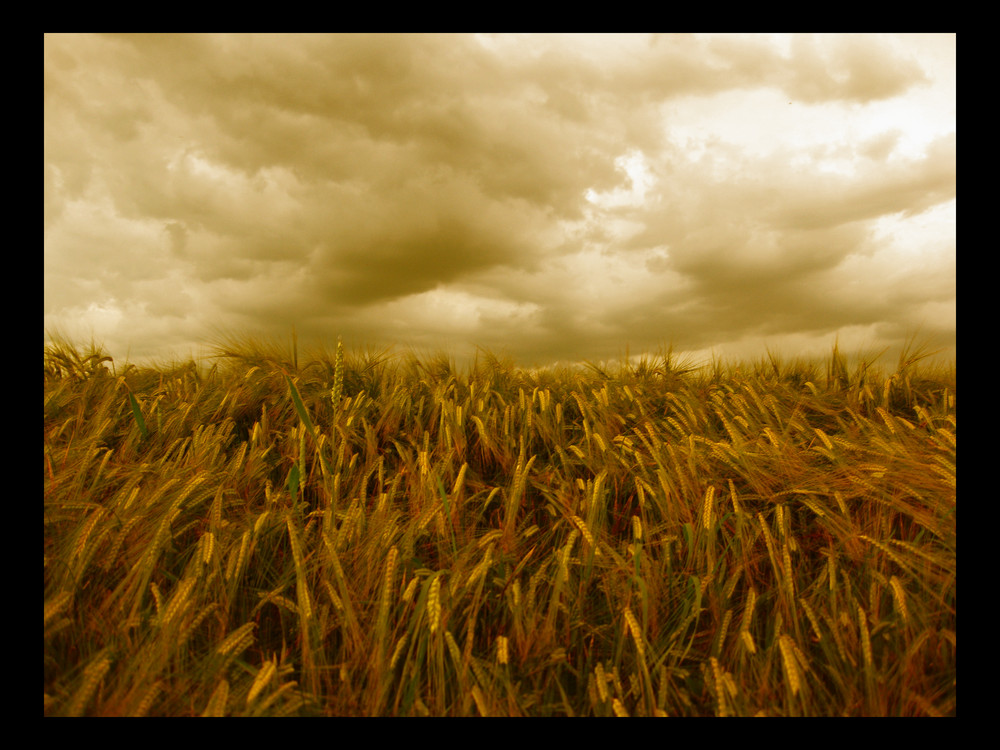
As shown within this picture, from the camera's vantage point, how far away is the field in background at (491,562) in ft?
4.53

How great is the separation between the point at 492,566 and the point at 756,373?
3507mm

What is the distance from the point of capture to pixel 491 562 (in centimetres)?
168

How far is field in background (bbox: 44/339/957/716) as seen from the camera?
54.4 inches

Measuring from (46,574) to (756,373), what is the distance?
4.64m

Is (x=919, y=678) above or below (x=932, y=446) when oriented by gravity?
below

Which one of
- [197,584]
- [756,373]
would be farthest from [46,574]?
[756,373]

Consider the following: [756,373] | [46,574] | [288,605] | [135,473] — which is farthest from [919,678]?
[756,373]

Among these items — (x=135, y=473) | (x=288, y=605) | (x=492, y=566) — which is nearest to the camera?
(x=288, y=605)

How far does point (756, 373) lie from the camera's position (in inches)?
173

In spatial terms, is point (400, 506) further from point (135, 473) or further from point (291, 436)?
point (135, 473)
